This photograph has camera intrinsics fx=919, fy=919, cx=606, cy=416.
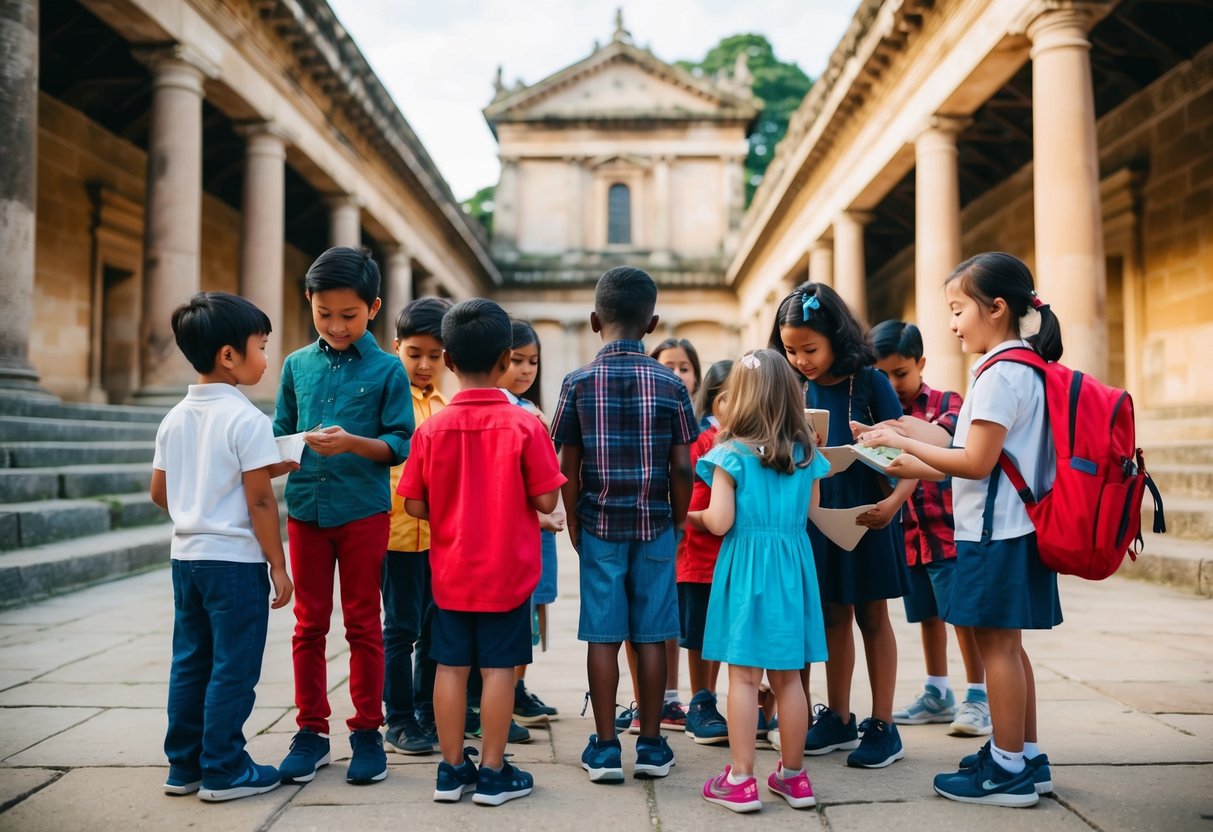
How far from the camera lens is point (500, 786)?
2764 mm

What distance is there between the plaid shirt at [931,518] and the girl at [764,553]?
3.35ft

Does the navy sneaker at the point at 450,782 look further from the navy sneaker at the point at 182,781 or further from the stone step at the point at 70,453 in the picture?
the stone step at the point at 70,453

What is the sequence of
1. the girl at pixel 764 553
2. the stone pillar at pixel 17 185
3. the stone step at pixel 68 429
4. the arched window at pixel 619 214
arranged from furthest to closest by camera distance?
1. the arched window at pixel 619 214
2. the stone pillar at pixel 17 185
3. the stone step at pixel 68 429
4. the girl at pixel 764 553

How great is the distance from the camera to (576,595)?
6.95 meters

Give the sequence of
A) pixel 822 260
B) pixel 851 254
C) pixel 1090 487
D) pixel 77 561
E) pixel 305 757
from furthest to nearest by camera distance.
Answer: pixel 822 260, pixel 851 254, pixel 77 561, pixel 305 757, pixel 1090 487

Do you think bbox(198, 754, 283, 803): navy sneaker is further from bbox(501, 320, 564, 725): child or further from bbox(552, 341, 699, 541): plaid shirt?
bbox(552, 341, 699, 541): plaid shirt

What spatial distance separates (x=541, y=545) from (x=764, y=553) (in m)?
1.01

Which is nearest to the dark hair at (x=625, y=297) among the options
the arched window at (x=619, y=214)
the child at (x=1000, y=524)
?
the child at (x=1000, y=524)

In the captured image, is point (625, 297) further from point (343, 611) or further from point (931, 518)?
point (931, 518)

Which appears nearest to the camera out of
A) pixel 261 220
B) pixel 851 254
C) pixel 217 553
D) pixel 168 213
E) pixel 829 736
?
pixel 217 553

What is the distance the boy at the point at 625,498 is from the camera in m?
3.04

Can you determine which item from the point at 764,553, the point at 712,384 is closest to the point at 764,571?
the point at 764,553

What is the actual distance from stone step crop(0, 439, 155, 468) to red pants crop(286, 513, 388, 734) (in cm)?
538

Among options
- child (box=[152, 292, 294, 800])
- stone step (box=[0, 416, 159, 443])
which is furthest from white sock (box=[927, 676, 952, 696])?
stone step (box=[0, 416, 159, 443])
